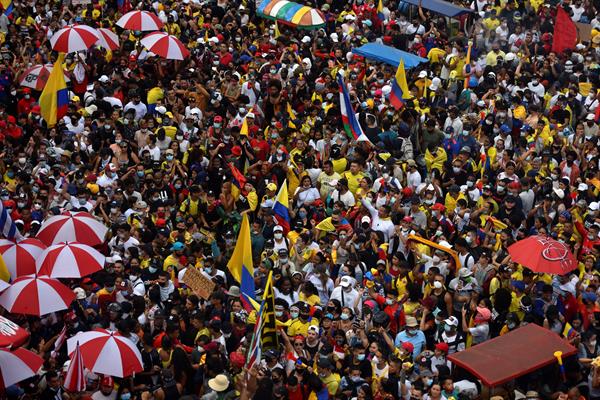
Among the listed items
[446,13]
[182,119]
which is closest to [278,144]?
[182,119]

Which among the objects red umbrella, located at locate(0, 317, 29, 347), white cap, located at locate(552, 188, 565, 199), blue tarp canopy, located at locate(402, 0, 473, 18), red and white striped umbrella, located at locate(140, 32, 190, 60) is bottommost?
red umbrella, located at locate(0, 317, 29, 347)

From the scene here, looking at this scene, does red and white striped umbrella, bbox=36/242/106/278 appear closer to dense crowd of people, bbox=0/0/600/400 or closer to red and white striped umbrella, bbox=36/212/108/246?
dense crowd of people, bbox=0/0/600/400

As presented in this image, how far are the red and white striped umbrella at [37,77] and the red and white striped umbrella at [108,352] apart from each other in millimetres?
7972

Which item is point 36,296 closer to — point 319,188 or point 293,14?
point 319,188

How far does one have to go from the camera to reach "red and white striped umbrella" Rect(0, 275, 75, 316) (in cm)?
1404

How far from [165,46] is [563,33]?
6.82m

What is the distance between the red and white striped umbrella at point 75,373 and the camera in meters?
12.8

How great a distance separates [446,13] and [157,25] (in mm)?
5374

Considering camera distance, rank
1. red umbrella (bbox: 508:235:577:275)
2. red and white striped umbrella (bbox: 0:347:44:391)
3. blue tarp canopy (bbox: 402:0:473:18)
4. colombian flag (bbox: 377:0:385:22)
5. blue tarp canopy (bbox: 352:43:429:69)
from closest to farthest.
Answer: red and white striped umbrella (bbox: 0:347:44:391), red umbrella (bbox: 508:235:577:275), blue tarp canopy (bbox: 352:43:429:69), blue tarp canopy (bbox: 402:0:473:18), colombian flag (bbox: 377:0:385:22)

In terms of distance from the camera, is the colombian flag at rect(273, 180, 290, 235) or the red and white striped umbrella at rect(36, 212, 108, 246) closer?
the red and white striped umbrella at rect(36, 212, 108, 246)

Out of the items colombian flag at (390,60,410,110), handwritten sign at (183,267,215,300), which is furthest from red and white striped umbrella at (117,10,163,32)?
handwritten sign at (183,267,215,300)

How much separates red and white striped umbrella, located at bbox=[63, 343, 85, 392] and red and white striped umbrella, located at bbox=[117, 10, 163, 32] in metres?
10.0

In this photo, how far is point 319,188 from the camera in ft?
58.2

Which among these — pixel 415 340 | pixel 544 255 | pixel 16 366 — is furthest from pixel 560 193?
pixel 16 366
